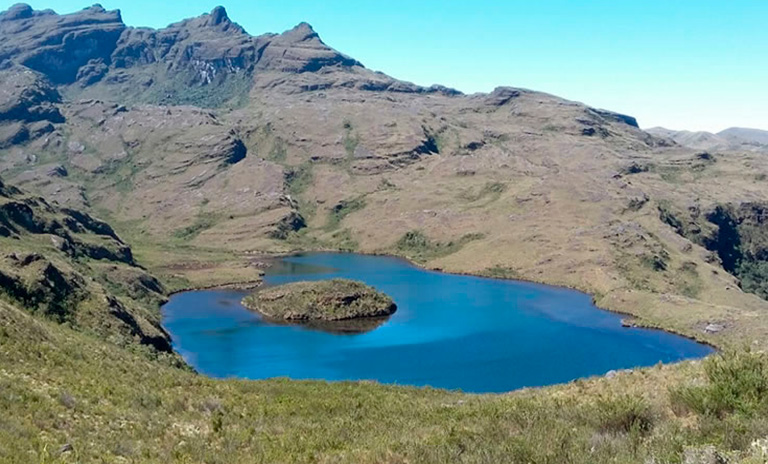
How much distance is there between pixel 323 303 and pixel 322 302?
368 millimetres

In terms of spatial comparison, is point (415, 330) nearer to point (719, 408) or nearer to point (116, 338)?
point (116, 338)

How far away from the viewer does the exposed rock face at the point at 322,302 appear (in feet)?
504

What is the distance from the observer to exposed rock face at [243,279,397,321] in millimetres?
153625

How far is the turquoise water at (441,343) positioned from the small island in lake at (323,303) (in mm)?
4522

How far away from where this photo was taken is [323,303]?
514ft

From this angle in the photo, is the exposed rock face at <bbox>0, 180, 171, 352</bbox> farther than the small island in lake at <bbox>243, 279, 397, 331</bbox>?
No

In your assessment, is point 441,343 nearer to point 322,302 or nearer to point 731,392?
point 322,302

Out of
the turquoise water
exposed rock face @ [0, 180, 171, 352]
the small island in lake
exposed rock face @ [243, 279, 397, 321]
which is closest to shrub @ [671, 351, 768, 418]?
exposed rock face @ [0, 180, 171, 352]

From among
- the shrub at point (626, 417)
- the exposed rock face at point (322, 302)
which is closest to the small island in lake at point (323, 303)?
the exposed rock face at point (322, 302)

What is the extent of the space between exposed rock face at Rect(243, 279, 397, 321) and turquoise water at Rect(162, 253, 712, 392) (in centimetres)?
434

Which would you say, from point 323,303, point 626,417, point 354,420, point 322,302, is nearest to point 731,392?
point 626,417

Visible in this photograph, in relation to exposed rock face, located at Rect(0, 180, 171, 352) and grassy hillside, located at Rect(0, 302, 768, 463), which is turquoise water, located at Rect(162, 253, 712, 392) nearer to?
exposed rock face, located at Rect(0, 180, 171, 352)

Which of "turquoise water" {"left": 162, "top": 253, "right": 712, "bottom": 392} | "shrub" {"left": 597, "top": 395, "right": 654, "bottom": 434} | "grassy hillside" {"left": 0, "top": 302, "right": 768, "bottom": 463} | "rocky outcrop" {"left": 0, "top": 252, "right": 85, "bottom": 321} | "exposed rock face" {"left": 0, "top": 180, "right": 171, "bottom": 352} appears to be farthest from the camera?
"turquoise water" {"left": 162, "top": 253, "right": 712, "bottom": 392}

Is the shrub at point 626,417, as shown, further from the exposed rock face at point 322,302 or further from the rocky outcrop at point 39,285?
the exposed rock face at point 322,302
